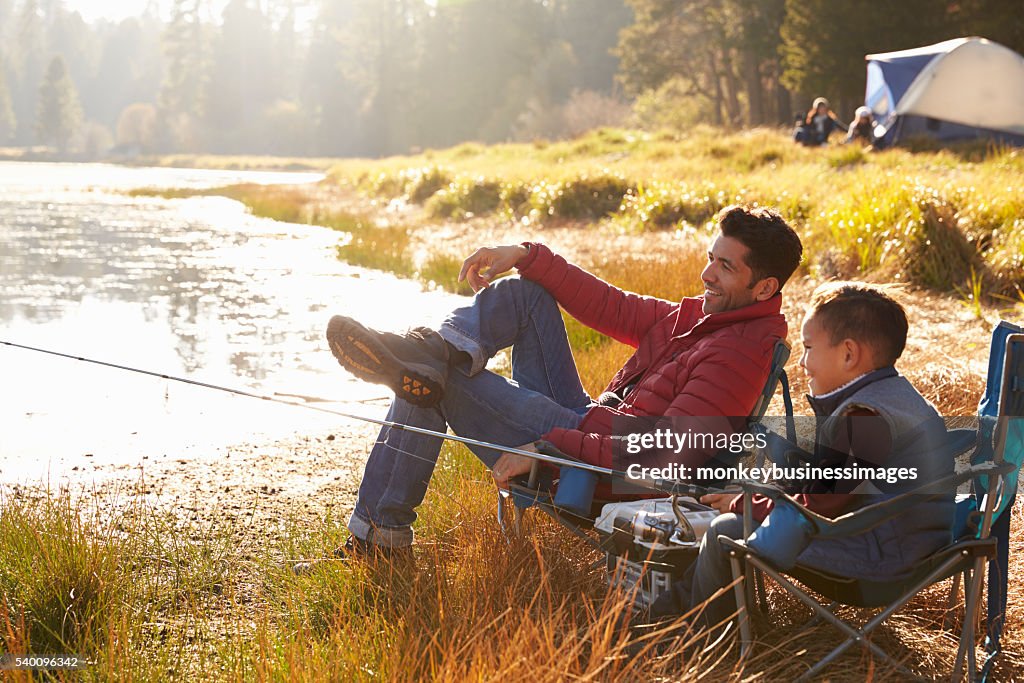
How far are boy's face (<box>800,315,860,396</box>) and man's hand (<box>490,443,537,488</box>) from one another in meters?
0.79

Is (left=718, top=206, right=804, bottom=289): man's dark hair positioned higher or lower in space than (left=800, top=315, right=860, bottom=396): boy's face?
higher

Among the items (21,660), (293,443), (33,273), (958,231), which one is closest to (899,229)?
(958,231)

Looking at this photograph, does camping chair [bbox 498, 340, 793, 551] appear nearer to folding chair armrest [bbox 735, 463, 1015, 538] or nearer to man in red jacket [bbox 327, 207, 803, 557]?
man in red jacket [bbox 327, 207, 803, 557]

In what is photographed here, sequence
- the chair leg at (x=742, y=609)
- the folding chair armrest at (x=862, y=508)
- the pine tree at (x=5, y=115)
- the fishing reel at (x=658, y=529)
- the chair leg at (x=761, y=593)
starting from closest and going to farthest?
the folding chair armrest at (x=862, y=508), the chair leg at (x=742, y=609), the fishing reel at (x=658, y=529), the chair leg at (x=761, y=593), the pine tree at (x=5, y=115)

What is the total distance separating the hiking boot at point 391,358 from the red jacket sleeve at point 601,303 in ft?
1.90

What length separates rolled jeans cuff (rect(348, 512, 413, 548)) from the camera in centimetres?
297

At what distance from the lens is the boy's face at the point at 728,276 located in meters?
2.88

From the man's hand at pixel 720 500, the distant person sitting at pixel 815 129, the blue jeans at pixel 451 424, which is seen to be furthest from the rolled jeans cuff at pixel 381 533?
the distant person sitting at pixel 815 129

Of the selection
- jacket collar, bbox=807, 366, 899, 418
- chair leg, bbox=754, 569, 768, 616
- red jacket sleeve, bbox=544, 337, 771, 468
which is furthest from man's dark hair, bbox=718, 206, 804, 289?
chair leg, bbox=754, 569, 768, 616

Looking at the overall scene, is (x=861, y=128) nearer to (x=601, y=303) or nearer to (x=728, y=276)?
(x=601, y=303)

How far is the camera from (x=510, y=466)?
9.04 ft

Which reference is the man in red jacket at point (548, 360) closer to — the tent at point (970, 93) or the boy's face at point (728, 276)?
the boy's face at point (728, 276)

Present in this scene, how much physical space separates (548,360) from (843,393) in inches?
45.1

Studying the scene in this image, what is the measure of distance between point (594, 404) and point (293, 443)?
222 centimetres
